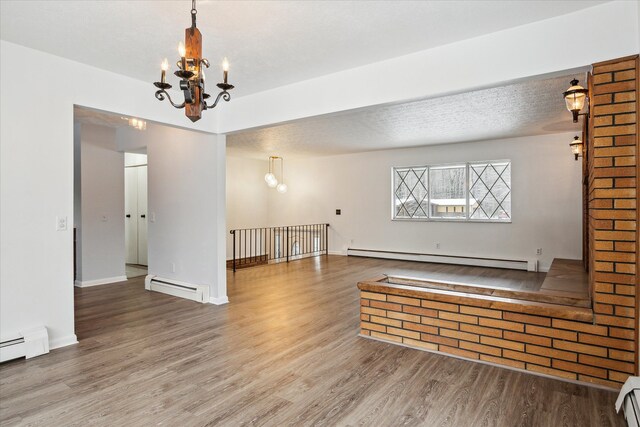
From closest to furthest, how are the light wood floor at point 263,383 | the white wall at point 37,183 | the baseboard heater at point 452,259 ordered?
1. the light wood floor at point 263,383
2. the white wall at point 37,183
3. the baseboard heater at point 452,259

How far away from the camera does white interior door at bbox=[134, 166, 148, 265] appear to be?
786 centimetres

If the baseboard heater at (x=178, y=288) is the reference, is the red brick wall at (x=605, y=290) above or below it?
above

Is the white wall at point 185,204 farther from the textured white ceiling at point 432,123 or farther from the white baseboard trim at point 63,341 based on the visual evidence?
the white baseboard trim at point 63,341

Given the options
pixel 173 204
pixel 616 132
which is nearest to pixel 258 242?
pixel 173 204

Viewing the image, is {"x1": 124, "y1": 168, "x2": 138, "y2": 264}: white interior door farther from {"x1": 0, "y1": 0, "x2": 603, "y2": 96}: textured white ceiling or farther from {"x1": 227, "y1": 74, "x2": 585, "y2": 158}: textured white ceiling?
{"x1": 0, "y1": 0, "x2": 603, "y2": 96}: textured white ceiling

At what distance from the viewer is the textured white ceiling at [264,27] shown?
97.6 inches

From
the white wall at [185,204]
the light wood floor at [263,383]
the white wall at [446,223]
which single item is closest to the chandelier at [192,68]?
the light wood floor at [263,383]

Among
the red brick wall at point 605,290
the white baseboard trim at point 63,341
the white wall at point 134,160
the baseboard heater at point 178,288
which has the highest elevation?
the white wall at point 134,160

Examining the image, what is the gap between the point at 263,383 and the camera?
8.66 feet

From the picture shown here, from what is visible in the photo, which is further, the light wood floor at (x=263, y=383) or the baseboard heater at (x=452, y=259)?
the baseboard heater at (x=452, y=259)

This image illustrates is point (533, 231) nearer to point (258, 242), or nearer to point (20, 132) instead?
point (258, 242)

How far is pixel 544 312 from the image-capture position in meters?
2.74

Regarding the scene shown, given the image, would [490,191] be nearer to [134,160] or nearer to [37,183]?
[37,183]

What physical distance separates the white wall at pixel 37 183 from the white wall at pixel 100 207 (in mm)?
2752
